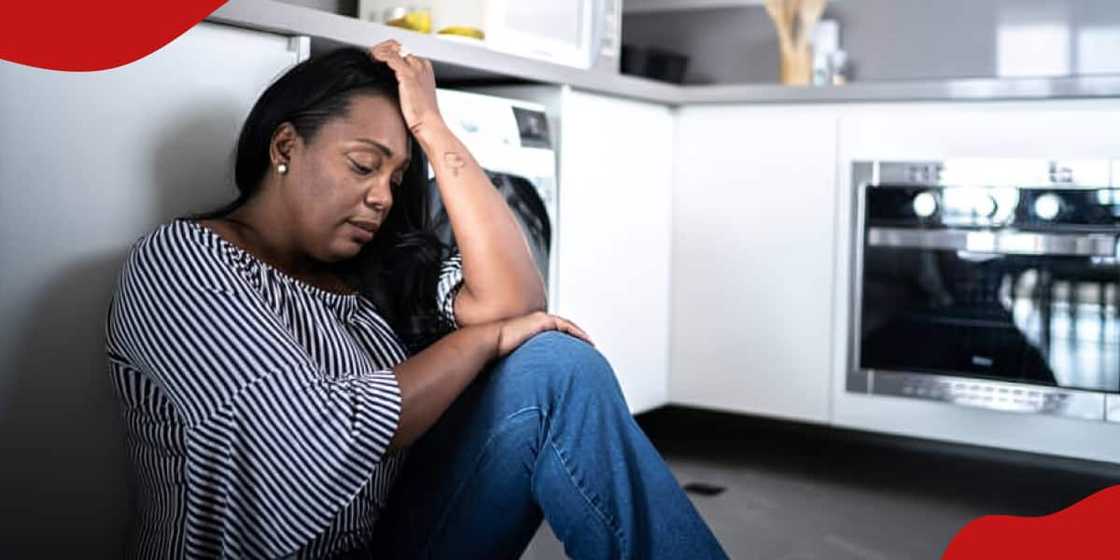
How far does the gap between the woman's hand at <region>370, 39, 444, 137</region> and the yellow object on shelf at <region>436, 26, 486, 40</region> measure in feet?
2.56

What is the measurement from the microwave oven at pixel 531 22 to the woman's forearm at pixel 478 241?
0.72m

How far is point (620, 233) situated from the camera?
2701 millimetres

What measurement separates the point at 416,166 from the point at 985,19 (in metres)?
1.98

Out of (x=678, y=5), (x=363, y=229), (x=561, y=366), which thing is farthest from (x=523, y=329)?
(x=678, y=5)

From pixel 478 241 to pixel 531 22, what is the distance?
1.03 metres

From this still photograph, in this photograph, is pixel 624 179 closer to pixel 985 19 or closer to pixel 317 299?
pixel 985 19

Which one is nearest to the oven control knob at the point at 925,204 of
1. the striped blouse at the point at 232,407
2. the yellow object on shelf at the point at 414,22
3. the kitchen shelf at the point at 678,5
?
the kitchen shelf at the point at 678,5

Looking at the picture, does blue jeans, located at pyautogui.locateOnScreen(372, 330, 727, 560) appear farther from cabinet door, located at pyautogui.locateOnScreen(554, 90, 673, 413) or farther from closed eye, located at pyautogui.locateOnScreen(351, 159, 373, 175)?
cabinet door, located at pyautogui.locateOnScreen(554, 90, 673, 413)

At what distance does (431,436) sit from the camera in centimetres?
146

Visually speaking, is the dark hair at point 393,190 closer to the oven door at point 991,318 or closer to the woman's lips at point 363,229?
the woman's lips at point 363,229

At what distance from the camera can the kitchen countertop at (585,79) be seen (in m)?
1.76

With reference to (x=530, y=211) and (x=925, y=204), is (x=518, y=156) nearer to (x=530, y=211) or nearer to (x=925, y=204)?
(x=530, y=211)

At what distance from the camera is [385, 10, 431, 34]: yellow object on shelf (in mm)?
2346

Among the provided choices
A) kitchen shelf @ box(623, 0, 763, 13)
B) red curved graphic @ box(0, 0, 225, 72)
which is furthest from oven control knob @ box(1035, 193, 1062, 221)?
red curved graphic @ box(0, 0, 225, 72)
